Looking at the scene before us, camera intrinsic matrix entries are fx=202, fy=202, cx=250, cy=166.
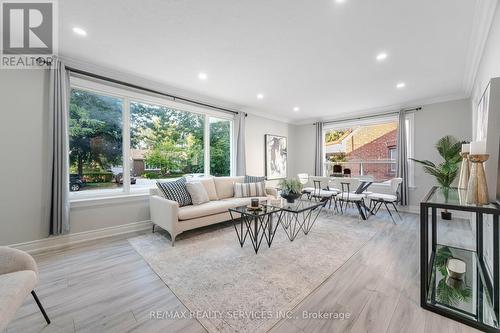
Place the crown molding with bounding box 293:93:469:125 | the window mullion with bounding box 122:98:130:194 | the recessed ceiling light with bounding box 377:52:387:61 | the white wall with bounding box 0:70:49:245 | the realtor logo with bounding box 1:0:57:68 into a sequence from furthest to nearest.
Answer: the crown molding with bounding box 293:93:469:125
the window mullion with bounding box 122:98:130:194
the recessed ceiling light with bounding box 377:52:387:61
the white wall with bounding box 0:70:49:245
the realtor logo with bounding box 1:0:57:68

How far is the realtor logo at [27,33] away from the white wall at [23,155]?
17 centimetres

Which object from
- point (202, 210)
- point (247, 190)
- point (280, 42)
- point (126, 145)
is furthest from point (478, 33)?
point (126, 145)

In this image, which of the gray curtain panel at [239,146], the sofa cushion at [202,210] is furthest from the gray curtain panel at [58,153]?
the gray curtain panel at [239,146]

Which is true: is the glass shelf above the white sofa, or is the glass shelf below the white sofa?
below

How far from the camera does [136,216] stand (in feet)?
11.5

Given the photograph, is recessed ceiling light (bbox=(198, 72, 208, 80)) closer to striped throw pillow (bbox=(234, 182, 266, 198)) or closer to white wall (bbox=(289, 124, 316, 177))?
striped throw pillow (bbox=(234, 182, 266, 198))

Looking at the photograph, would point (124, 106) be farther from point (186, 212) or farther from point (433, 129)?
point (433, 129)

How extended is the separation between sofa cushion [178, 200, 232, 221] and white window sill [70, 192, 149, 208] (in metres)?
0.95

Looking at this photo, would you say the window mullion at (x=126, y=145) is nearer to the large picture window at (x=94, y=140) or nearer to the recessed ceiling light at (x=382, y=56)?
the large picture window at (x=94, y=140)

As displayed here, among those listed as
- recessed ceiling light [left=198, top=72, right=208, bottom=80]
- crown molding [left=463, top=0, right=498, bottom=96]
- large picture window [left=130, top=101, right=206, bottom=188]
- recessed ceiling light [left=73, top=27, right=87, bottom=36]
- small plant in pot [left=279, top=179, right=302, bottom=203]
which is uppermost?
recessed ceiling light [left=198, top=72, right=208, bottom=80]

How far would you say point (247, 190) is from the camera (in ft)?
13.9

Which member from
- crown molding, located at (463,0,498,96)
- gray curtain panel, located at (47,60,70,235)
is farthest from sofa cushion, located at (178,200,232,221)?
crown molding, located at (463,0,498,96)

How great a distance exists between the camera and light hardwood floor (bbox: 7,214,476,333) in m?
1.45

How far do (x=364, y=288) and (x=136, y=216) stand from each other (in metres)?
3.45
